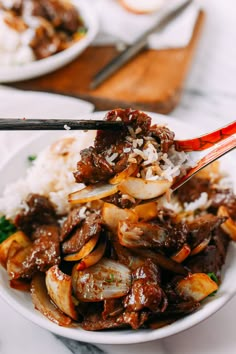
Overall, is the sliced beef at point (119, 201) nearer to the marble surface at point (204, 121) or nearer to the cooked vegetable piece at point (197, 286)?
the cooked vegetable piece at point (197, 286)

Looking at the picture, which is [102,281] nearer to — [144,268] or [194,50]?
[144,268]

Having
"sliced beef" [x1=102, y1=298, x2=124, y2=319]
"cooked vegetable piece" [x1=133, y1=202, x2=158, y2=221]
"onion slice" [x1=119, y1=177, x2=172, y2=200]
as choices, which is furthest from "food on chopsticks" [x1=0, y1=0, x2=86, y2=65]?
"sliced beef" [x1=102, y1=298, x2=124, y2=319]

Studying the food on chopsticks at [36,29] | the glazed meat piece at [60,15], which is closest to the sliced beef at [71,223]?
the food on chopsticks at [36,29]

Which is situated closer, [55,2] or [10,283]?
[10,283]

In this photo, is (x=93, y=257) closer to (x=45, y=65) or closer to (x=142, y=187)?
(x=142, y=187)

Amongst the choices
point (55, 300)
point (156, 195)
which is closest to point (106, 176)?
point (156, 195)

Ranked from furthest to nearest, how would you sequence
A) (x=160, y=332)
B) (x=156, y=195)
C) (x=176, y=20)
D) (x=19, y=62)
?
1. (x=176, y=20)
2. (x=19, y=62)
3. (x=156, y=195)
4. (x=160, y=332)

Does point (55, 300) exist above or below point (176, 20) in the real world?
below
